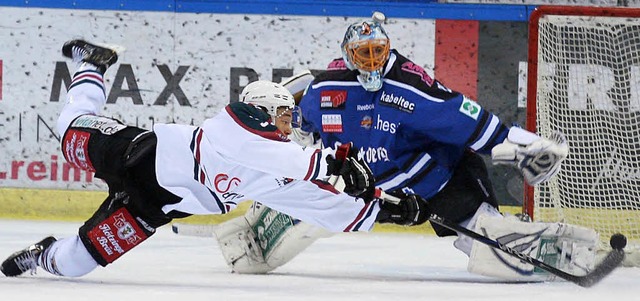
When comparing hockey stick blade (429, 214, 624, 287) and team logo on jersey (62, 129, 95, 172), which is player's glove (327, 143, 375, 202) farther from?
team logo on jersey (62, 129, 95, 172)

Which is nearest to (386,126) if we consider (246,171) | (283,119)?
(283,119)

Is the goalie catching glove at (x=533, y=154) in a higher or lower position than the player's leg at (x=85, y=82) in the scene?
lower

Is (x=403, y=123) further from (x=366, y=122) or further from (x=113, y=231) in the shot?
(x=113, y=231)

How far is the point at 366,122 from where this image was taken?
15.4 ft

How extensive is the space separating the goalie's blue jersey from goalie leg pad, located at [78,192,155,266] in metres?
0.86

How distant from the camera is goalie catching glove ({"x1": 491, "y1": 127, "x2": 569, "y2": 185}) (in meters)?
4.32

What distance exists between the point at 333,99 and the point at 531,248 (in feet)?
2.90

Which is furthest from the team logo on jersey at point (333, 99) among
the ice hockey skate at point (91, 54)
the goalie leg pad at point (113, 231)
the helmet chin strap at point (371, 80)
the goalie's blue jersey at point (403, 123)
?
the goalie leg pad at point (113, 231)

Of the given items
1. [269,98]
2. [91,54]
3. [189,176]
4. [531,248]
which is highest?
[91,54]

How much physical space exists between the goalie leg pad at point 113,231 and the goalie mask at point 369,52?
3.07ft

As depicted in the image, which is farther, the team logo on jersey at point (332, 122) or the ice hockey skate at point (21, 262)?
the team logo on jersey at point (332, 122)

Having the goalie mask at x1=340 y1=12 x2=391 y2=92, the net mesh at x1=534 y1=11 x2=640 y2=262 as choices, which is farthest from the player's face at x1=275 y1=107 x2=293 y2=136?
→ the net mesh at x1=534 y1=11 x2=640 y2=262

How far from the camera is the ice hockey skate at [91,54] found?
14.9ft

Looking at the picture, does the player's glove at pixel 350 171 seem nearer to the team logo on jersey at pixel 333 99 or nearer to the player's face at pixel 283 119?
the player's face at pixel 283 119
